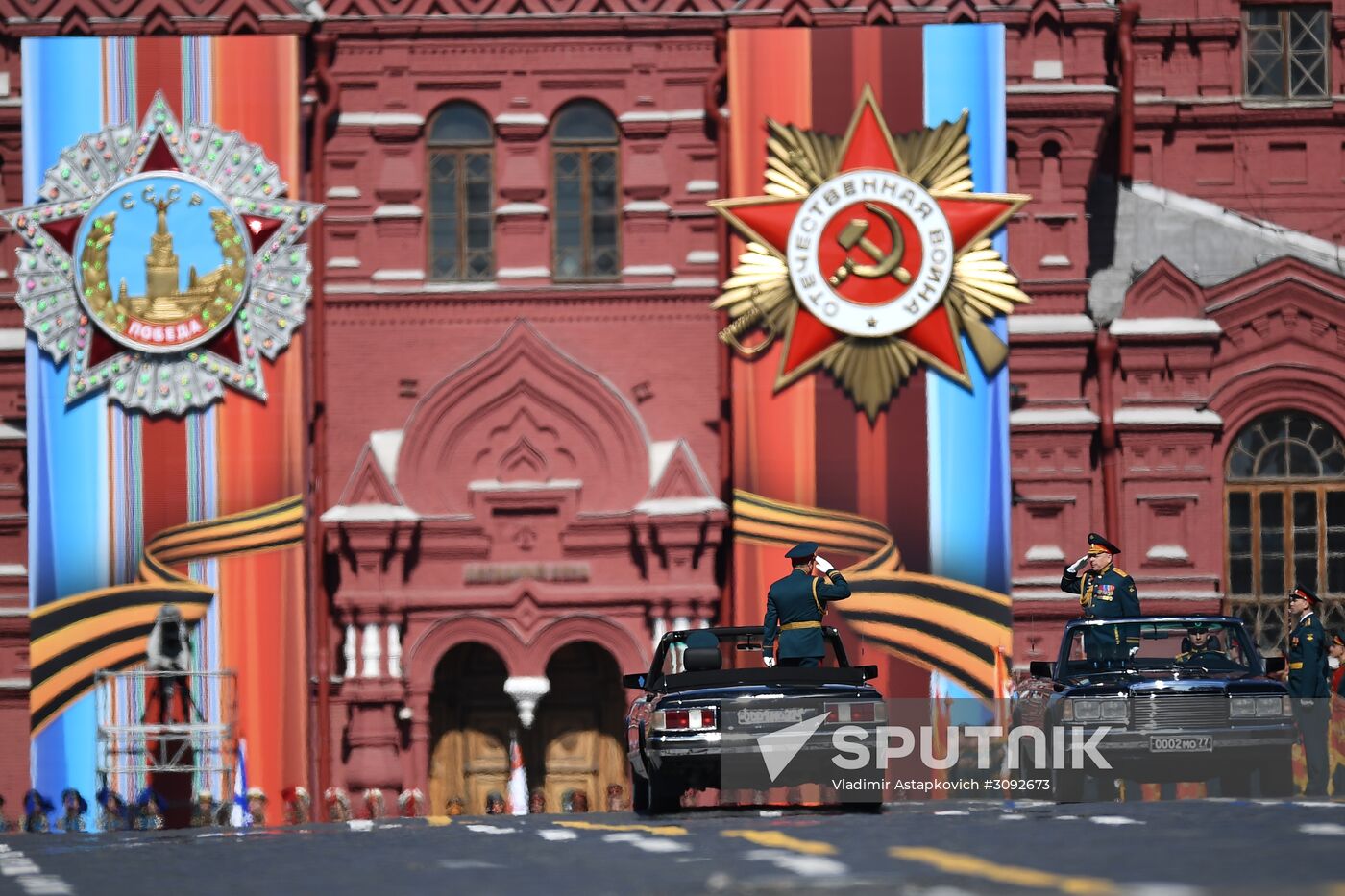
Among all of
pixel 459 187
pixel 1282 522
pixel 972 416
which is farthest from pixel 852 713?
pixel 1282 522

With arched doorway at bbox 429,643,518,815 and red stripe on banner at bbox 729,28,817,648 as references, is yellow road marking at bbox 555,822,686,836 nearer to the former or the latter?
red stripe on banner at bbox 729,28,817,648

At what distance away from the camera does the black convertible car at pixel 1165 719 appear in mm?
17438

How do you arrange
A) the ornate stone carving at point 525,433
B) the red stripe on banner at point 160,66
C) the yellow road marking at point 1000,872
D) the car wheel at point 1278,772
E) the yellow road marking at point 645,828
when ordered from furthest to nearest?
the ornate stone carving at point 525,433
the red stripe on banner at point 160,66
the car wheel at point 1278,772
the yellow road marking at point 645,828
the yellow road marking at point 1000,872

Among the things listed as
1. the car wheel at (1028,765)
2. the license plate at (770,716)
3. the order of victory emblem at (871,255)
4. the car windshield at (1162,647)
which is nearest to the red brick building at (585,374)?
the order of victory emblem at (871,255)

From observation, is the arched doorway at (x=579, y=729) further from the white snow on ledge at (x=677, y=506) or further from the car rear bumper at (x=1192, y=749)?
the car rear bumper at (x=1192, y=749)

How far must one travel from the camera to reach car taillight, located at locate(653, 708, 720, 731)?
654 inches

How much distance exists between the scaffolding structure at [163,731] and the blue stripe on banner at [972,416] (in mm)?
8680

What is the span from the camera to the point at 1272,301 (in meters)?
31.0

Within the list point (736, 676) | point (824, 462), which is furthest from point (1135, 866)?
point (824, 462)

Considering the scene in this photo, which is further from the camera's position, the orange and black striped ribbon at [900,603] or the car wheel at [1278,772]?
the orange and black striped ribbon at [900,603]

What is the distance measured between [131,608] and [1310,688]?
584 inches

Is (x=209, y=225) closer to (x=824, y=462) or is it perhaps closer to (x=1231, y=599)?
(x=824, y=462)

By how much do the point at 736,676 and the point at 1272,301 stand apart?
52.6 feet

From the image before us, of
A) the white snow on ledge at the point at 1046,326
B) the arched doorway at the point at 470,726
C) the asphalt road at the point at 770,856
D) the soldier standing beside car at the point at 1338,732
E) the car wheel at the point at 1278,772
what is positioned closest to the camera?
the asphalt road at the point at 770,856
